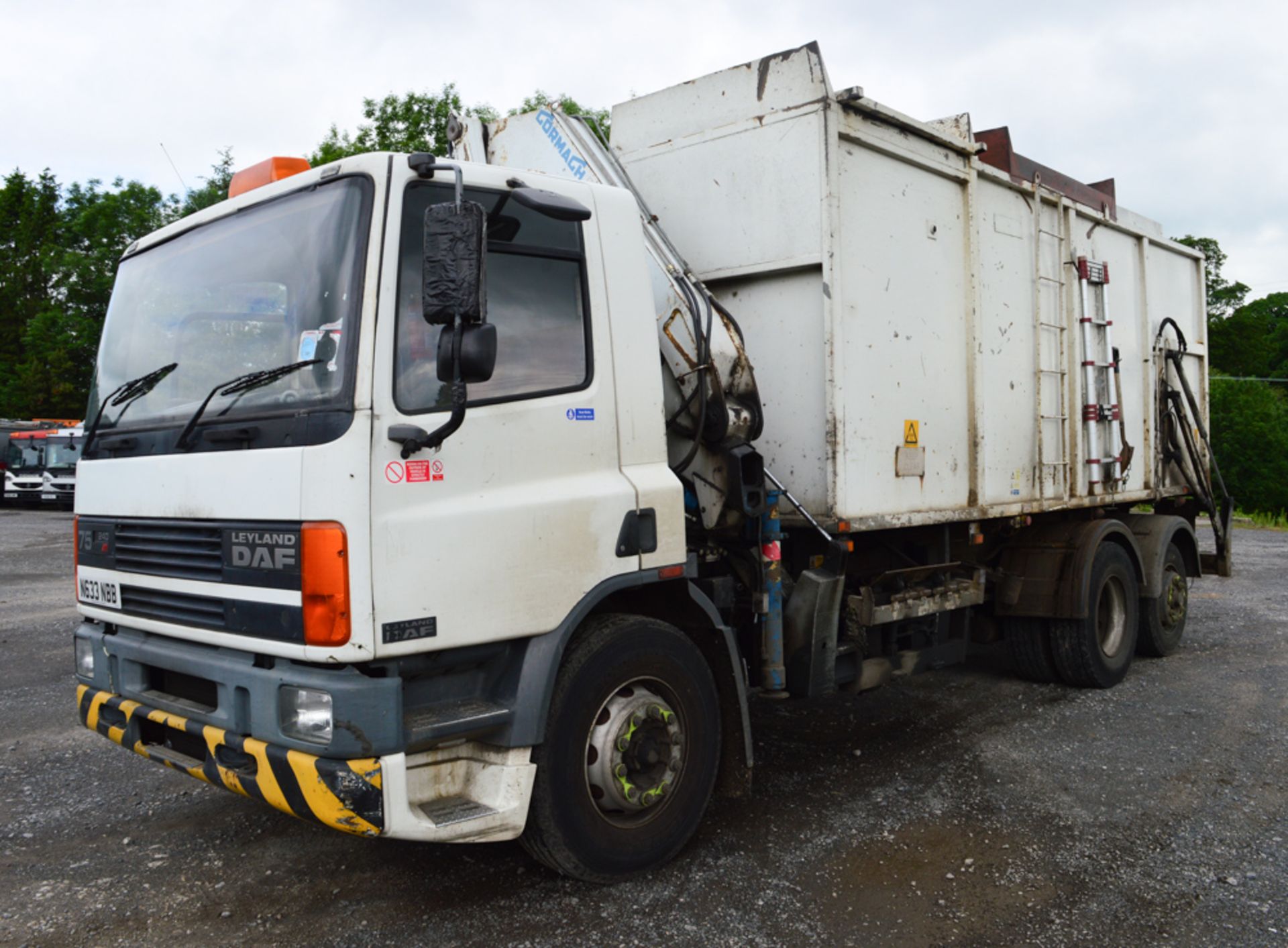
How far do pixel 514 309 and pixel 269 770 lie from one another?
1679 millimetres

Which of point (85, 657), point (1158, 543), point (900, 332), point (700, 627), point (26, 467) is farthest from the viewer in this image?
point (26, 467)

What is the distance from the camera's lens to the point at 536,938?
3447 mm

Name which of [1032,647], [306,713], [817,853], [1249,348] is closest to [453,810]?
[306,713]

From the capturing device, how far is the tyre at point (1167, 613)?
773cm

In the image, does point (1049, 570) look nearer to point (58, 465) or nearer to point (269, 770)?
point (269, 770)

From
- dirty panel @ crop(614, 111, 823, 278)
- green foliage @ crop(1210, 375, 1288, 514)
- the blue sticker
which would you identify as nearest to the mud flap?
dirty panel @ crop(614, 111, 823, 278)

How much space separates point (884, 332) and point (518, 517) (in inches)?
93.8

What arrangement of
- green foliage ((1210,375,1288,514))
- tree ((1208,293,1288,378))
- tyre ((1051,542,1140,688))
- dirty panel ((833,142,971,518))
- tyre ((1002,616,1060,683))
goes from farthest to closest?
tree ((1208,293,1288,378))
green foliage ((1210,375,1288,514))
tyre ((1002,616,1060,683))
tyre ((1051,542,1140,688))
dirty panel ((833,142,971,518))

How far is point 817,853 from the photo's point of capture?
417cm

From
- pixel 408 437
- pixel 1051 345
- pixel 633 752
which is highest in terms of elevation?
pixel 1051 345

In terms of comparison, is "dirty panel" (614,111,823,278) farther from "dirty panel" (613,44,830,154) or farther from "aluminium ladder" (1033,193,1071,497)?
"aluminium ladder" (1033,193,1071,497)

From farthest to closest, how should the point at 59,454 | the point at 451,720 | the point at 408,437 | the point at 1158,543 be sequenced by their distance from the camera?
1. the point at 59,454
2. the point at 1158,543
3. the point at 451,720
4. the point at 408,437

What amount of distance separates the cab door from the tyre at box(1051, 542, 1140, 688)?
4073mm

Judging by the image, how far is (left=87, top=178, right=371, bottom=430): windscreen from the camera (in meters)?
3.26
